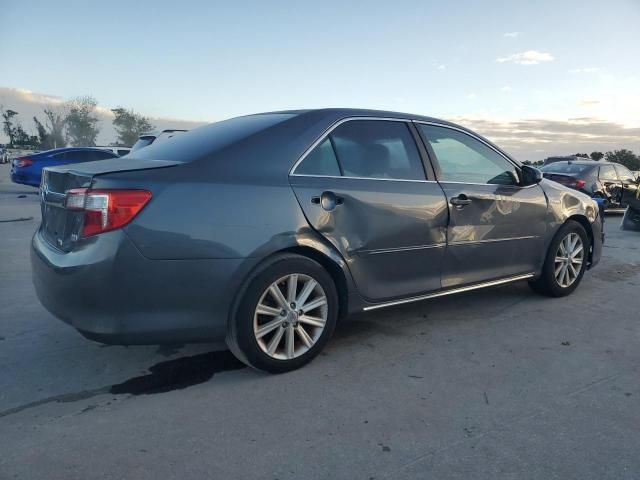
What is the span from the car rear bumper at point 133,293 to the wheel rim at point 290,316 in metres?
0.27

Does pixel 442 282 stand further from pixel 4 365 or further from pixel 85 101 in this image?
pixel 85 101

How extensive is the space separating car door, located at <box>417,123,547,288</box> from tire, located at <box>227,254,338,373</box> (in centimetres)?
115

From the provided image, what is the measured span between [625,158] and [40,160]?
106 feet

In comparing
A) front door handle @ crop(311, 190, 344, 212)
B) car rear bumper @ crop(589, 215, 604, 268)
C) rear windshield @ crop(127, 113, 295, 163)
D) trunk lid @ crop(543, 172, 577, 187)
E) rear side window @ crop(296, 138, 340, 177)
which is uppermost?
rear windshield @ crop(127, 113, 295, 163)

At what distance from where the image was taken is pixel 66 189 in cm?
302

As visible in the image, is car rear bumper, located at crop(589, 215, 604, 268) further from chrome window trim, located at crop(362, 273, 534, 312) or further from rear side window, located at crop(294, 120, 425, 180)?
rear side window, located at crop(294, 120, 425, 180)

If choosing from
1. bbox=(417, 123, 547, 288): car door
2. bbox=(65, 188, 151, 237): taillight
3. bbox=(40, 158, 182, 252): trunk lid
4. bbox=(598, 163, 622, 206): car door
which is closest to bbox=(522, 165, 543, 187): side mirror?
bbox=(417, 123, 547, 288): car door

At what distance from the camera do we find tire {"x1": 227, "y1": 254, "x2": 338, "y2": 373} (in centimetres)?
309

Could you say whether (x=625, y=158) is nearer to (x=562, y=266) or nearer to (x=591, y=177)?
(x=591, y=177)

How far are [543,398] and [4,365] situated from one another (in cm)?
325

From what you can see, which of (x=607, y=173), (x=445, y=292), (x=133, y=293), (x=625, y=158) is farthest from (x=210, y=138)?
(x=625, y=158)

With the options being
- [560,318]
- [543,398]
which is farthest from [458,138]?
[543,398]

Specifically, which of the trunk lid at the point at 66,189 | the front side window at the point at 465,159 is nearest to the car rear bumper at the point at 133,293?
the trunk lid at the point at 66,189

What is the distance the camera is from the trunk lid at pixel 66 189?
2.89 m
